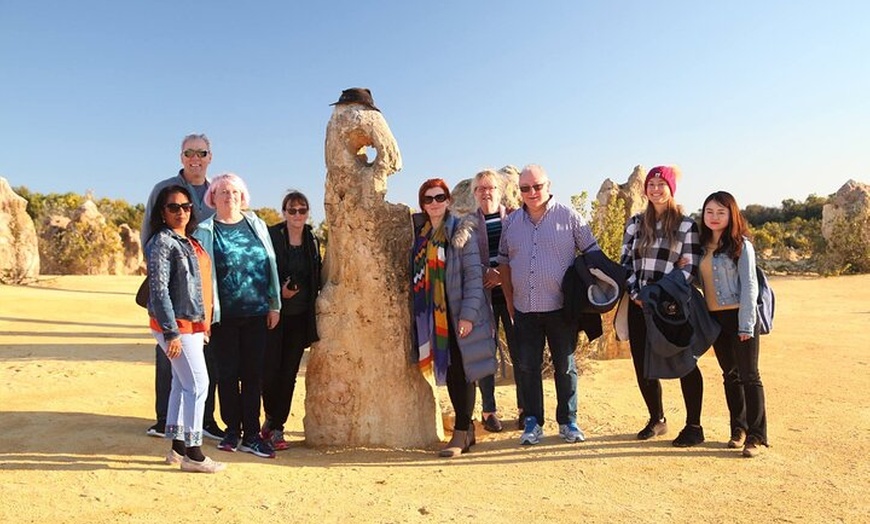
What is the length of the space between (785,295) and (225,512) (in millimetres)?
14245

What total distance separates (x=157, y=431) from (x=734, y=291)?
3993 millimetres

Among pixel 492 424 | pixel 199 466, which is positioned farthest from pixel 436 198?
pixel 199 466

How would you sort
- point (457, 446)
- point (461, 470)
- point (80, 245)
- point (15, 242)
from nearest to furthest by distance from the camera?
Result: point (461, 470), point (457, 446), point (15, 242), point (80, 245)

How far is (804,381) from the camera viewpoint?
644cm

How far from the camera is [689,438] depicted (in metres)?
4.39

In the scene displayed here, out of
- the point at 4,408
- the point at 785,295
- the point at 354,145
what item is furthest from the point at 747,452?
the point at 785,295

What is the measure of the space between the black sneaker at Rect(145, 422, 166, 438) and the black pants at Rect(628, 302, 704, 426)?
3.31m

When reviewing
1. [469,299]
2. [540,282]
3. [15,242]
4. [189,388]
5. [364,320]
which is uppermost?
[15,242]

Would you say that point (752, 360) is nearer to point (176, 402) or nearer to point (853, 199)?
point (176, 402)

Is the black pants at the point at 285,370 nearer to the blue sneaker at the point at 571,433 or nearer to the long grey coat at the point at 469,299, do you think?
the long grey coat at the point at 469,299

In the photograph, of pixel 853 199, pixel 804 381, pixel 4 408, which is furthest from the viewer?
pixel 853 199

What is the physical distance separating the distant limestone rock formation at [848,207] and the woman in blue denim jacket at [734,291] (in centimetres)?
1787

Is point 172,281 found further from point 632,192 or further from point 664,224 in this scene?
point 632,192

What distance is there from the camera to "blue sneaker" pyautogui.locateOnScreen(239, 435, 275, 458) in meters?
4.12
